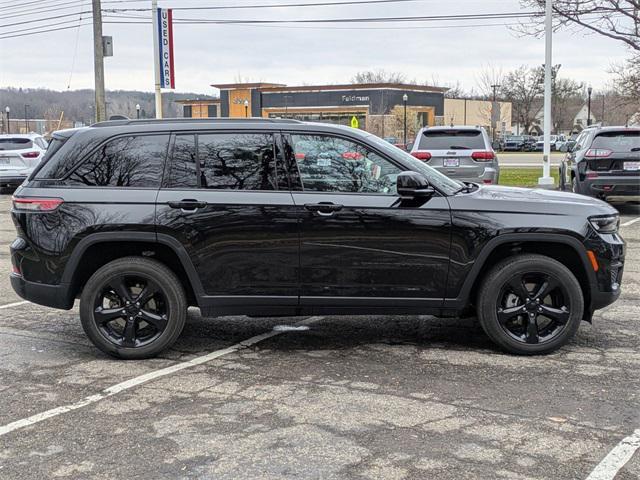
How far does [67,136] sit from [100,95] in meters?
21.6

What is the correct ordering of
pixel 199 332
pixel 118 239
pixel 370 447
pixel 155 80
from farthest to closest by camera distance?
pixel 155 80 < pixel 199 332 < pixel 118 239 < pixel 370 447

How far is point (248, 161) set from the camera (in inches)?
219

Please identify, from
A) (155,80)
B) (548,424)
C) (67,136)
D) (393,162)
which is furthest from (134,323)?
(155,80)

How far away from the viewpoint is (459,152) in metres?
13.9

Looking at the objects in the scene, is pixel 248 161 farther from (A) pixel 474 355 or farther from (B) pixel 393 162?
(A) pixel 474 355

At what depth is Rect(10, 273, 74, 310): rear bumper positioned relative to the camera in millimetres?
5527

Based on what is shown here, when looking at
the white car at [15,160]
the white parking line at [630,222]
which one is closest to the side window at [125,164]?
the white parking line at [630,222]

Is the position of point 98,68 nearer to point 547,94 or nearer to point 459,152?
point 547,94

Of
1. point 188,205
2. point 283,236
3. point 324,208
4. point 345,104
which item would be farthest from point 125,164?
point 345,104

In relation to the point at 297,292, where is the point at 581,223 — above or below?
above

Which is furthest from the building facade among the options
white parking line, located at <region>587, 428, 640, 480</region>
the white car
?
white parking line, located at <region>587, 428, 640, 480</region>

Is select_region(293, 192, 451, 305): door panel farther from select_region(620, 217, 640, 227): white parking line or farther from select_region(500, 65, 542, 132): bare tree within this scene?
select_region(500, 65, 542, 132): bare tree

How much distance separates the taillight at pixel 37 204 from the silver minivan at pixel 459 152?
363 inches

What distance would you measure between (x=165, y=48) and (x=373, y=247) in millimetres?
21885
